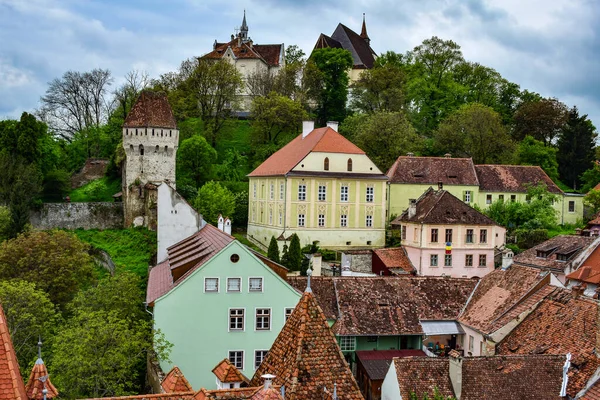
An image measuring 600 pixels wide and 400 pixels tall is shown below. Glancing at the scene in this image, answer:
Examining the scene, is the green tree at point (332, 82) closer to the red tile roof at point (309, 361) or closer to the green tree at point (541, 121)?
the green tree at point (541, 121)

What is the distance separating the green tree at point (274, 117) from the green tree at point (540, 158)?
978 inches

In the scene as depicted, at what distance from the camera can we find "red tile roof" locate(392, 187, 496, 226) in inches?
1837

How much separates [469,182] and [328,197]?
47.0 feet

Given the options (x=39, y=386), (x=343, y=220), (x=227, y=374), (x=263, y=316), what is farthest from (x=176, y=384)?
(x=343, y=220)

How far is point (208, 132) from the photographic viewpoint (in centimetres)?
7331

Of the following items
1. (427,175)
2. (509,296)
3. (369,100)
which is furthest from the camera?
(369,100)

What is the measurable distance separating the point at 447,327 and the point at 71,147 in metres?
50.5

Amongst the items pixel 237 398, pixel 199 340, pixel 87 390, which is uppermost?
pixel 237 398

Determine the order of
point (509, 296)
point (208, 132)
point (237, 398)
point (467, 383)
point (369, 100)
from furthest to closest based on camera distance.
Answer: point (369, 100) < point (208, 132) < point (509, 296) < point (467, 383) < point (237, 398)

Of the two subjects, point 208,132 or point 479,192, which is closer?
point 479,192

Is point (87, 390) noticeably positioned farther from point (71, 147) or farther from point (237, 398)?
point (71, 147)

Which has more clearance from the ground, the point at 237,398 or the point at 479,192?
the point at 479,192

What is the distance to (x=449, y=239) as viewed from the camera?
153 ft

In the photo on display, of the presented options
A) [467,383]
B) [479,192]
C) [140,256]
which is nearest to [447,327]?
[467,383]
